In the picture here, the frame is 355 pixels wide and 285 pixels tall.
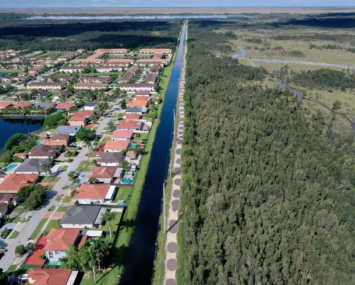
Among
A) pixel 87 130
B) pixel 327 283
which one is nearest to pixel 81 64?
pixel 87 130

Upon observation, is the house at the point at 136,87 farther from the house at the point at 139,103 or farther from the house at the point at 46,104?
the house at the point at 46,104

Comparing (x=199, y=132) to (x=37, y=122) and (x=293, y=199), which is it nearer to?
(x=293, y=199)

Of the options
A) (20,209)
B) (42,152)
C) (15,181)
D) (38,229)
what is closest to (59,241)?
(38,229)

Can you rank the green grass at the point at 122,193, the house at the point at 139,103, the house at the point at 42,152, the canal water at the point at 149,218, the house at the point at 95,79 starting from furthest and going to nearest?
1. the house at the point at 95,79
2. the house at the point at 139,103
3. the house at the point at 42,152
4. the green grass at the point at 122,193
5. the canal water at the point at 149,218

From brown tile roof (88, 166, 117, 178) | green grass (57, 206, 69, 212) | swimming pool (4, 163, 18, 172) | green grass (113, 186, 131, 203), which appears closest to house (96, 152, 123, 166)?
brown tile roof (88, 166, 117, 178)

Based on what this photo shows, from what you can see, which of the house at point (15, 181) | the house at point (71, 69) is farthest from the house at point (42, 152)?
the house at point (71, 69)

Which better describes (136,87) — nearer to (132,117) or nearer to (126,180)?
(132,117)

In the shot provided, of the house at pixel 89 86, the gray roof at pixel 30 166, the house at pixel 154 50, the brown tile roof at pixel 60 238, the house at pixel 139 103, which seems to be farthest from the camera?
the house at pixel 154 50

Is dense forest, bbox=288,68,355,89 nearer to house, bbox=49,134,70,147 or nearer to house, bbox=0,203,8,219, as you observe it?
house, bbox=49,134,70,147

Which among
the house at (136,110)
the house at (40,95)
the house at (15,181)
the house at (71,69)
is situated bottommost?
the house at (15,181)
